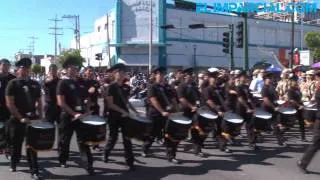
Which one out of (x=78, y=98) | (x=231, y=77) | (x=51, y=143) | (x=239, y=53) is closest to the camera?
(x=51, y=143)

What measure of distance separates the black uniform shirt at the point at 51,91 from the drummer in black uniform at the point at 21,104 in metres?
2.04

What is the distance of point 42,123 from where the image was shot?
8.59 meters

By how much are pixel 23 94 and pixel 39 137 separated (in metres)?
0.87

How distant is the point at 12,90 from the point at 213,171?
3709 millimetres

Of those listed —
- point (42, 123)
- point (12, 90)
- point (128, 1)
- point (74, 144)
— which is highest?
point (128, 1)

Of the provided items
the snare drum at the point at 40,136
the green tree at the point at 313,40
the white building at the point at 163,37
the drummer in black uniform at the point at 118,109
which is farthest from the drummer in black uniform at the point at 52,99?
the green tree at the point at 313,40

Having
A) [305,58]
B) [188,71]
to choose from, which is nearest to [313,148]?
[188,71]

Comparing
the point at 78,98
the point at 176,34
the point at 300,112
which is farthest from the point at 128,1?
the point at 78,98

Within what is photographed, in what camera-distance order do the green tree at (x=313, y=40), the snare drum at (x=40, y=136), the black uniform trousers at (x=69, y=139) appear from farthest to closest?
the green tree at (x=313, y=40), the black uniform trousers at (x=69, y=139), the snare drum at (x=40, y=136)

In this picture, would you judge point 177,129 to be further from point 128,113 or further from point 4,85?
point 4,85

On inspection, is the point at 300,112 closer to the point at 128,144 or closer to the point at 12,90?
the point at 128,144

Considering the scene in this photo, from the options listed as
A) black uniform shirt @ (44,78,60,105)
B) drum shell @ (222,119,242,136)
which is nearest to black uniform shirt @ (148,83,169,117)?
drum shell @ (222,119,242,136)

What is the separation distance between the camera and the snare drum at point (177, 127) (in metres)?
9.85

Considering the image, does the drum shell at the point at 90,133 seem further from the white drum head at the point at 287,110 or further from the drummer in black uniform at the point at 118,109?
the white drum head at the point at 287,110
